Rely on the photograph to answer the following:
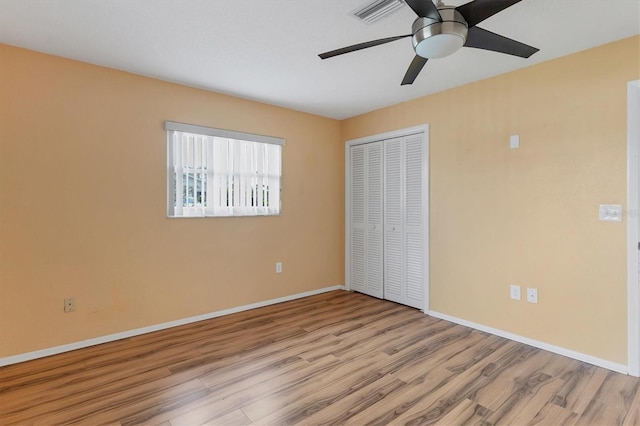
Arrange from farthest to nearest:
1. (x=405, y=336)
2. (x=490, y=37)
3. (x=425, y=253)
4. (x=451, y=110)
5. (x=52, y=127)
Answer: (x=425, y=253), (x=451, y=110), (x=405, y=336), (x=52, y=127), (x=490, y=37)

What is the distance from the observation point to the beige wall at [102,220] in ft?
8.16

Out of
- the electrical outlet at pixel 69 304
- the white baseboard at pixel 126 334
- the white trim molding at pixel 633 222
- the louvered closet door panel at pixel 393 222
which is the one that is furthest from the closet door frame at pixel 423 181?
the electrical outlet at pixel 69 304

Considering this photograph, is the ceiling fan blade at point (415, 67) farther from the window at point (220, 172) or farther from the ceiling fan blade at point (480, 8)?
the window at point (220, 172)

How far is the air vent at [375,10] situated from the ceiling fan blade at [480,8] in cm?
48

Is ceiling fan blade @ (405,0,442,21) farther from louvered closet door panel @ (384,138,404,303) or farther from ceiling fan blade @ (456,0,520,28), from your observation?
louvered closet door panel @ (384,138,404,303)

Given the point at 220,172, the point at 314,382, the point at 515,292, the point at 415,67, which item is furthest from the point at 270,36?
the point at 515,292

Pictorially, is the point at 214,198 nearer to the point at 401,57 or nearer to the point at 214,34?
the point at 214,34

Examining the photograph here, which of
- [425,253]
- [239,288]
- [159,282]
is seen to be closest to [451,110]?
[425,253]

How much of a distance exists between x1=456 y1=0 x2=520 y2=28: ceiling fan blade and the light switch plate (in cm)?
181

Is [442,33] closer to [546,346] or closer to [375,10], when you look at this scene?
[375,10]

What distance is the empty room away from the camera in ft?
6.59

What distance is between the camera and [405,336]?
298cm

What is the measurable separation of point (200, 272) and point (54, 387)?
1.45 metres

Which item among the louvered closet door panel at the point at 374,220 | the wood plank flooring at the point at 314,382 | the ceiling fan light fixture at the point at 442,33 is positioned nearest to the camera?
the ceiling fan light fixture at the point at 442,33
